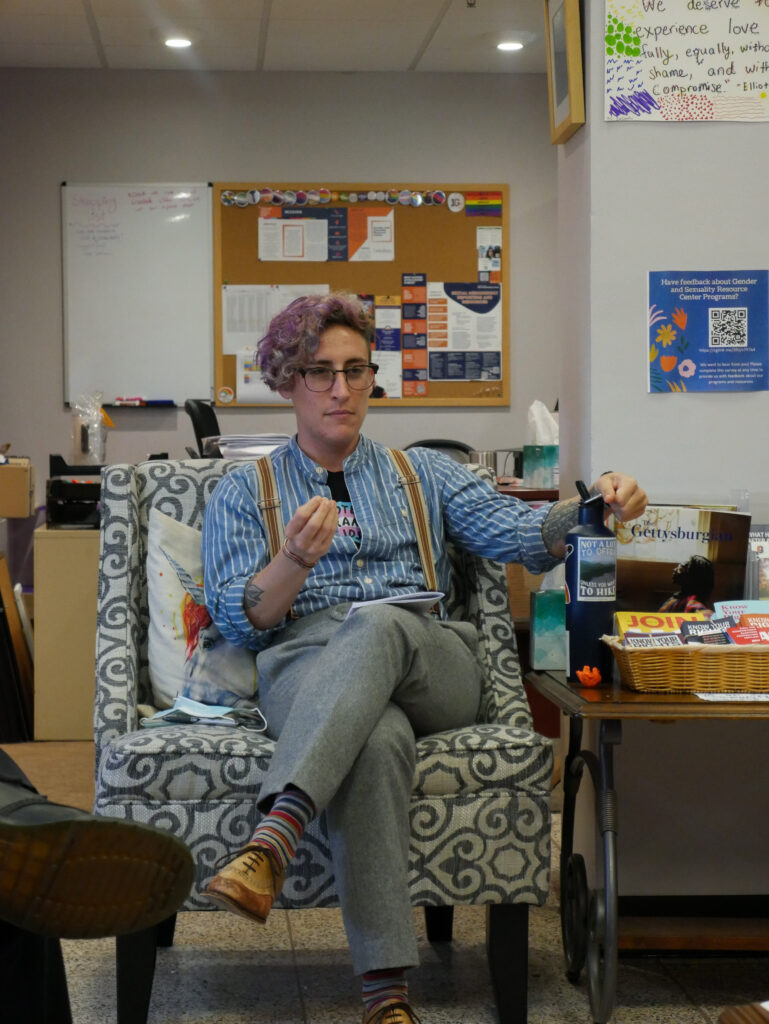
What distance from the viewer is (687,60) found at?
7.23 feet

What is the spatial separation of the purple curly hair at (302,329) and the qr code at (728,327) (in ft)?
Result: 2.10

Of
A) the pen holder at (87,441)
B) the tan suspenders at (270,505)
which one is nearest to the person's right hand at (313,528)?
the tan suspenders at (270,505)

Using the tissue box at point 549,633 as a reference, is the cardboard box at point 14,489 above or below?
above

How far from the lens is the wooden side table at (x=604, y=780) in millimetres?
1725

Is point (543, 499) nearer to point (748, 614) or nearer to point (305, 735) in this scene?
point (748, 614)

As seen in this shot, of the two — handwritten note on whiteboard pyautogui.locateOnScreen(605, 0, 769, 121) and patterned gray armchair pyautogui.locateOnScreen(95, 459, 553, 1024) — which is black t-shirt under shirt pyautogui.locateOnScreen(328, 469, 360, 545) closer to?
patterned gray armchair pyautogui.locateOnScreen(95, 459, 553, 1024)

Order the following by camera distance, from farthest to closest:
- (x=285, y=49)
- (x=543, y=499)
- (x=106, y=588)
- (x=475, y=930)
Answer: (x=285, y=49)
(x=543, y=499)
(x=475, y=930)
(x=106, y=588)

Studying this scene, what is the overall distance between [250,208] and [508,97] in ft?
4.53

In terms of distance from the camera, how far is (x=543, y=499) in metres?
3.17

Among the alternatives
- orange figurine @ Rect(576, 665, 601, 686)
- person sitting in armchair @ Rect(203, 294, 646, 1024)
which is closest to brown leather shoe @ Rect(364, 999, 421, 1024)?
person sitting in armchair @ Rect(203, 294, 646, 1024)

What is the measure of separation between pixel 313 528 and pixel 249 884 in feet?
1.81

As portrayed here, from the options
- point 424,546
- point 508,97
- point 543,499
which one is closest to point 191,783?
point 424,546

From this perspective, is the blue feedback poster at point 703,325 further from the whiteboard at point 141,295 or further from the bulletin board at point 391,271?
the whiteboard at point 141,295

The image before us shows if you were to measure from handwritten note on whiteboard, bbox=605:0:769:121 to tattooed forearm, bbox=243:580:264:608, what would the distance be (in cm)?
107
